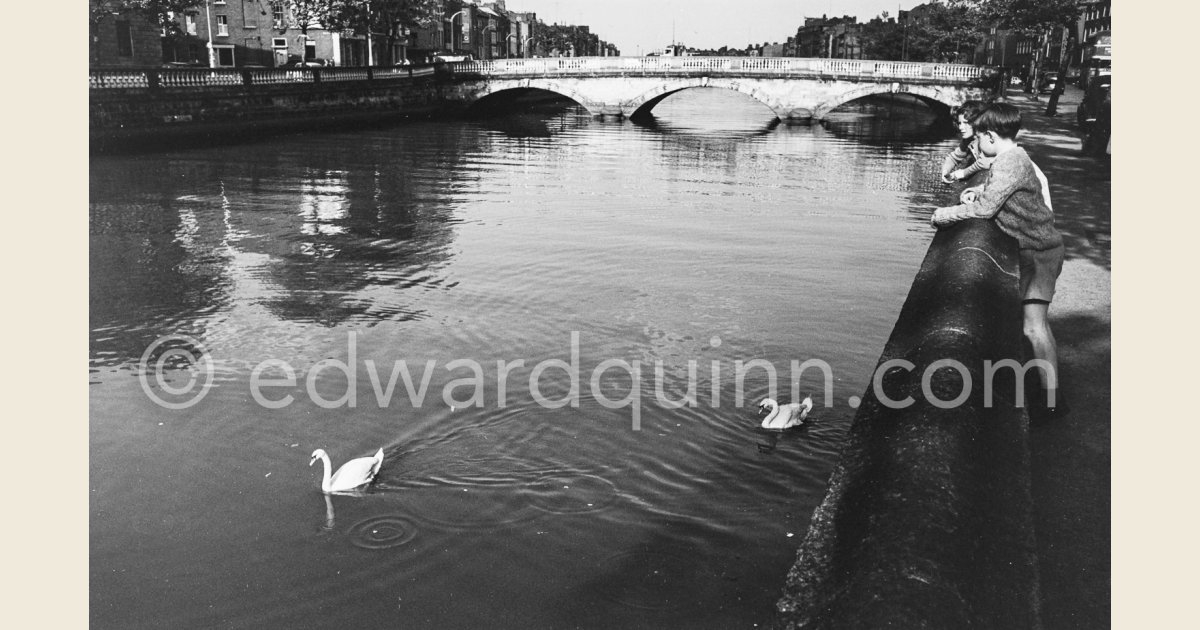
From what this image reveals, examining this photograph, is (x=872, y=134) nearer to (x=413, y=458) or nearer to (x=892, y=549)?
(x=413, y=458)

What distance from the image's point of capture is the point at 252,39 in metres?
59.6

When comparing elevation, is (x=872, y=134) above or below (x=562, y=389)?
above

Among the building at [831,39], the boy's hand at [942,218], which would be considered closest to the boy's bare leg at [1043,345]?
the boy's hand at [942,218]

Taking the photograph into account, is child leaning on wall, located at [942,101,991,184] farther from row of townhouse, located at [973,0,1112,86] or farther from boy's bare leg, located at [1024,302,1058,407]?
row of townhouse, located at [973,0,1112,86]

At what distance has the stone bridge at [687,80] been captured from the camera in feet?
168

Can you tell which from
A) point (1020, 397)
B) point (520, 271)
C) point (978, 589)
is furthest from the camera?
point (520, 271)

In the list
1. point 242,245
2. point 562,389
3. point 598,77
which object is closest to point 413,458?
point 562,389

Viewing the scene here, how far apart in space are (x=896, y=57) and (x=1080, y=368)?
104 meters

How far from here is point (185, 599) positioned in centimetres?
473

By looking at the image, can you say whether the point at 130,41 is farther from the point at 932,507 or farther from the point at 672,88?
the point at 932,507

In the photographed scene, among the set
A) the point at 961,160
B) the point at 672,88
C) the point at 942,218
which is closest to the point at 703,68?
the point at 672,88

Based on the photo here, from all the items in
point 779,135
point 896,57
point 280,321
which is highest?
point 896,57

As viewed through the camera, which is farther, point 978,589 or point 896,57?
point 896,57

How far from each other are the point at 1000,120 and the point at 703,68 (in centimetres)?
5193
